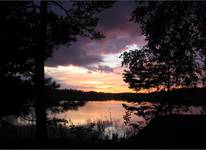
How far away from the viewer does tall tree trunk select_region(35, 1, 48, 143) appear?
15.6 metres

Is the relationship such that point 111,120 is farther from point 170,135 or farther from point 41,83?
point 170,135

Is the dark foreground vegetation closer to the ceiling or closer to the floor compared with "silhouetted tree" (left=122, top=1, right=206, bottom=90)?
closer to the floor

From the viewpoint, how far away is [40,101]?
15750mm

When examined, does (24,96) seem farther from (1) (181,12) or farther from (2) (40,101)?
(1) (181,12)

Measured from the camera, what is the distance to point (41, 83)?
15570 mm

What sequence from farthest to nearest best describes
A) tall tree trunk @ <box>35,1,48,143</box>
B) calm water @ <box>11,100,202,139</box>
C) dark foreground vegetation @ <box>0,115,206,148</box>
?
calm water @ <box>11,100,202,139</box>
tall tree trunk @ <box>35,1,48,143</box>
dark foreground vegetation @ <box>0,115,206,148</box>

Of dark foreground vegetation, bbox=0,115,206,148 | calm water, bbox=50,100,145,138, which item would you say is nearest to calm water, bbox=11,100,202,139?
calm water, bbox=50,100,145,138

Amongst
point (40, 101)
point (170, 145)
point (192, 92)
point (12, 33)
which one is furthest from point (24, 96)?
point (192, 92)

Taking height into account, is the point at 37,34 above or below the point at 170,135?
above

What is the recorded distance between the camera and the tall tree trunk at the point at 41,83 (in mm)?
15586

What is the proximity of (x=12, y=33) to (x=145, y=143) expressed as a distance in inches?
340

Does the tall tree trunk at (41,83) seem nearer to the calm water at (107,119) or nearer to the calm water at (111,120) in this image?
the calm water at (111,120)

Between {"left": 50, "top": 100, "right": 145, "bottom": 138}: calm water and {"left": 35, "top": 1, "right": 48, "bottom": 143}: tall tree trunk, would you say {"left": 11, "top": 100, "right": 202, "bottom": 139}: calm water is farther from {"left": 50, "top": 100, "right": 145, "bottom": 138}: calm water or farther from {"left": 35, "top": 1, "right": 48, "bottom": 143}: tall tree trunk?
{"left": 35, "top": 1, "right": 48, "bottom": 143}: tall tree trunk

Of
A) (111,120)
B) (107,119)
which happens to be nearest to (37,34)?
(111,120)
